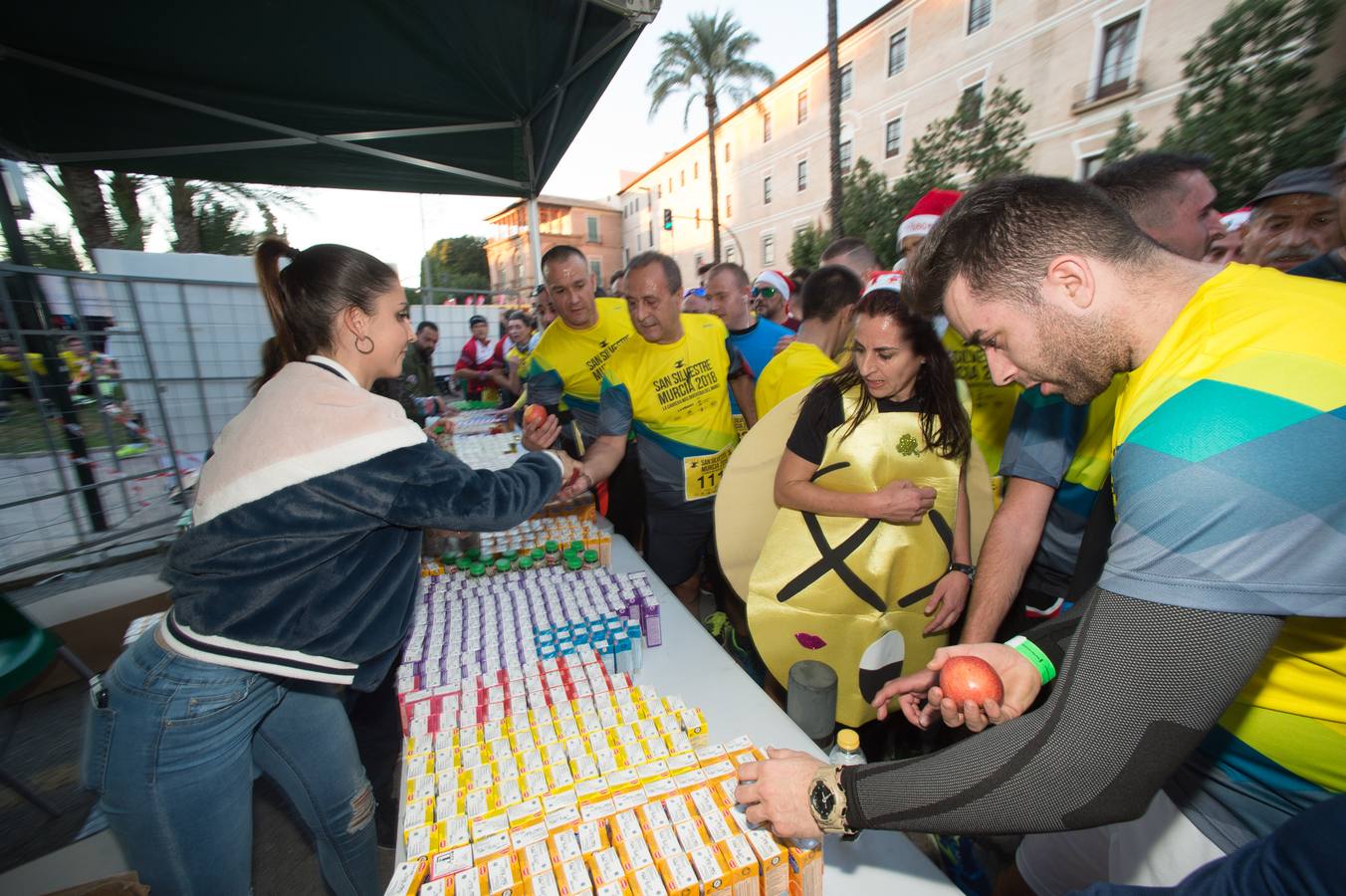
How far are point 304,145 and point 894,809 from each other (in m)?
5.53

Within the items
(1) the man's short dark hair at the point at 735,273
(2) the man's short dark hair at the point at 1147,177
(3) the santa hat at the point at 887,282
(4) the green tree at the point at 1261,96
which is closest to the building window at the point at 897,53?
(4) the green tree at the point at 1261,96

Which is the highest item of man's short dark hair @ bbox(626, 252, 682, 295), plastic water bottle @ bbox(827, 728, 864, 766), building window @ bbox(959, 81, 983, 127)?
building window @ bbox(959, 81, 983, 127)

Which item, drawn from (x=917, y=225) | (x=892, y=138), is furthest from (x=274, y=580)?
(x=892, y=138)

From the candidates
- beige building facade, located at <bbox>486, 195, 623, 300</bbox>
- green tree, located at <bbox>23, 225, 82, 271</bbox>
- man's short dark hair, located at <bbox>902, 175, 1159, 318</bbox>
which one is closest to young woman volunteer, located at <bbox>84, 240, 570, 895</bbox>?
man's short dark hair, located at <bbox>902, 175, 1159, 318</bbox>

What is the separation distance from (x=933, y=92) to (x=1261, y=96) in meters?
Answer: 10.4

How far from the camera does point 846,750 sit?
1.25m

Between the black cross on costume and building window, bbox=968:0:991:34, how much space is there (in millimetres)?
22138

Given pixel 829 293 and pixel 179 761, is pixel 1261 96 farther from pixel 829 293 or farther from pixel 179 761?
pixel 179 761

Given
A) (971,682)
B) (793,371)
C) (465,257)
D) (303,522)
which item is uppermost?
(465,257)

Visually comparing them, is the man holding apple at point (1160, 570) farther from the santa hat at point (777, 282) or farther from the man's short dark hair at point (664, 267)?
the santa hat at point (777, 282)

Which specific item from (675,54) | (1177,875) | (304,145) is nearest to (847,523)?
(1177,875)

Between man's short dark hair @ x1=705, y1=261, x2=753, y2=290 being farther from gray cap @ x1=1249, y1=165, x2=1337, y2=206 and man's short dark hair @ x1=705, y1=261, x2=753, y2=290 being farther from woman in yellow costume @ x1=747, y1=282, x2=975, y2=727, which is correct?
gray cap @ x1=1249, y1=165, x2=1337, y2=206

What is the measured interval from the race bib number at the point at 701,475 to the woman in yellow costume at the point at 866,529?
0.83 metres

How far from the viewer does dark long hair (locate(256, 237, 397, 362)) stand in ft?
4.56
